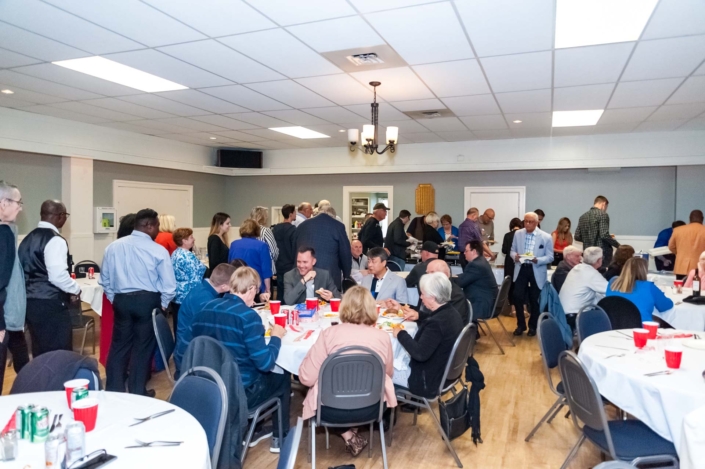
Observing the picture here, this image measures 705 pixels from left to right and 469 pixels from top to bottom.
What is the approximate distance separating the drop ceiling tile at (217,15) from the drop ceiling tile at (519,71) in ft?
6.79

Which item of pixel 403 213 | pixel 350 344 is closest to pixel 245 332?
pixel 350 344

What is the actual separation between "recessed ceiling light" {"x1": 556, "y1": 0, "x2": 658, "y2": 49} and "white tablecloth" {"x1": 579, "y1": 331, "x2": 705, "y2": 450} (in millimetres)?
2249

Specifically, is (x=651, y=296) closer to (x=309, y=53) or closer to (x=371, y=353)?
(x=371, y=353)

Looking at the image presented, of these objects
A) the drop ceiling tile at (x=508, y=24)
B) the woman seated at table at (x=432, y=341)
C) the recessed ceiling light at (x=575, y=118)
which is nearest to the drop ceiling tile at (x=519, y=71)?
the drop ceiling tile at (x=508, y=24)

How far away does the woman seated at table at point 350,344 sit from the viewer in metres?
2.95

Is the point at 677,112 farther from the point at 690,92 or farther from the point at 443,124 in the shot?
the point at 443,124

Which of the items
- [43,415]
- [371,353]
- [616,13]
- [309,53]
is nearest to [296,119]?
[309,53]

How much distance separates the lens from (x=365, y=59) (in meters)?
4.46

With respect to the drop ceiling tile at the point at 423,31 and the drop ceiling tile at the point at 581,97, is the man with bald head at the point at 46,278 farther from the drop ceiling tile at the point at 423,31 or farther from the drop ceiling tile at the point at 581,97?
the drop ceiling tile at the point at 581,97

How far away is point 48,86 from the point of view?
18.4ft

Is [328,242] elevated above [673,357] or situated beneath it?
elevated above

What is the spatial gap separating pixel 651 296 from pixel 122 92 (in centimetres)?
584

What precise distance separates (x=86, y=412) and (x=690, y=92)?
6386 millimetres

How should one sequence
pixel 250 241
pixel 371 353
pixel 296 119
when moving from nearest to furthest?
pixel 371 353 → pixel 250 241 → pixel 296 119
